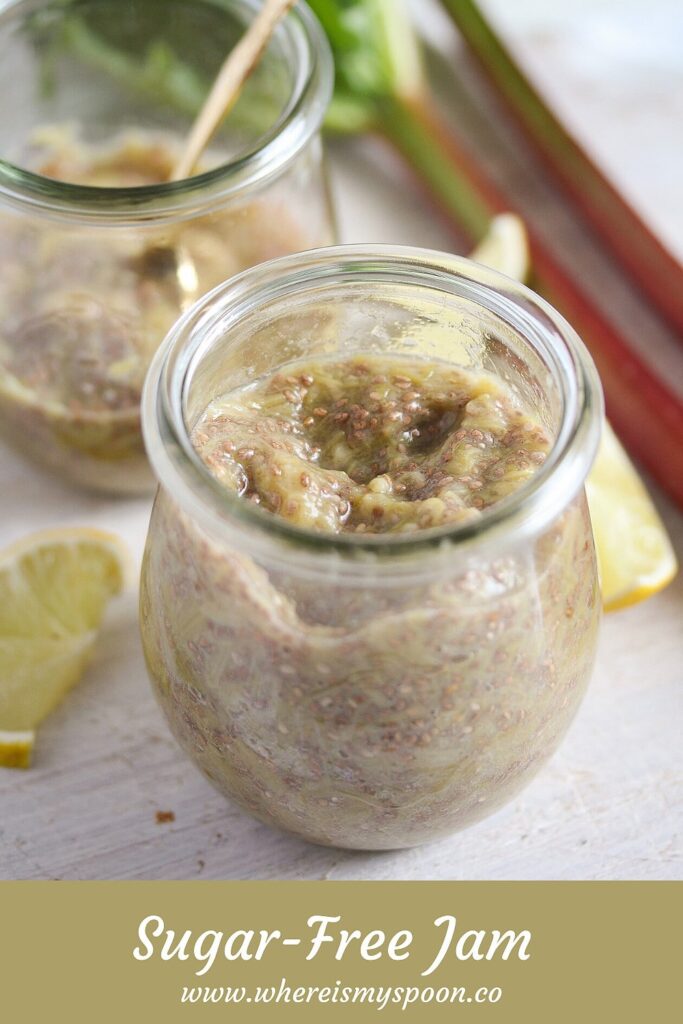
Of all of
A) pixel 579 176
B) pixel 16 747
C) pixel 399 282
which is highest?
pixel 399 282

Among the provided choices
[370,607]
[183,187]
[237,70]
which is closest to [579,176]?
[237,70]

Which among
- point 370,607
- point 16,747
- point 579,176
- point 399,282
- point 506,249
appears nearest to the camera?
point 370,607

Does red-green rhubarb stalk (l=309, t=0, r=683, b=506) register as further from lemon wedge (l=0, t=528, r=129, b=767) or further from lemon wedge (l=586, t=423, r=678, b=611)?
lemon wedge (l=0, t=528, r=129, b=767)

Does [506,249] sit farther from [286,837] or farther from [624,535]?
[286,837]

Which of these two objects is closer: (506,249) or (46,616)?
(46,616)

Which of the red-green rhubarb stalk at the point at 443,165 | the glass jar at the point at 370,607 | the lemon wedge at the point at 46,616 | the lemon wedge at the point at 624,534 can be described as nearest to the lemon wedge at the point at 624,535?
the lemon wedge at the point at 624,534

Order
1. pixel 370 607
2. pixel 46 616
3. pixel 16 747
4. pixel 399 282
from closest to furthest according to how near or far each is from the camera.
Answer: pixel 370 607 → pixel 399 282 → pixel 16 747 → pixel 46 616
